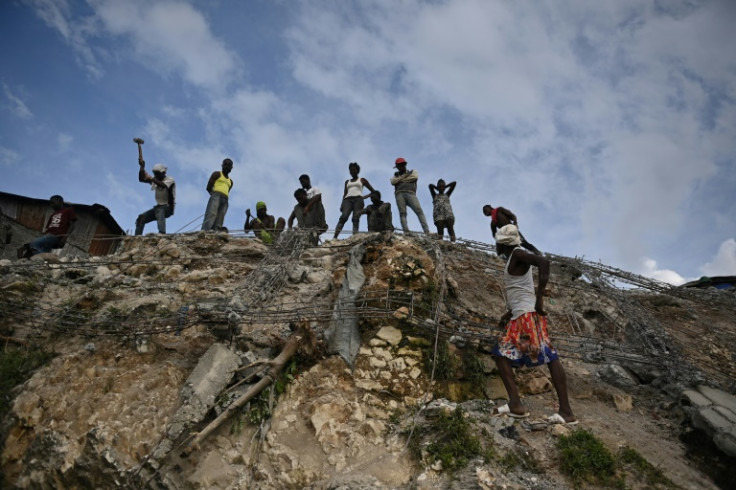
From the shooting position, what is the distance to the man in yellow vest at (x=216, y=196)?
9438 mm

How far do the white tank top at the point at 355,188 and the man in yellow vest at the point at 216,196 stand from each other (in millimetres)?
2655

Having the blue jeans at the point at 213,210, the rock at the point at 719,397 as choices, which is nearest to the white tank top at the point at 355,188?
the blue jeans at the point at 213,210

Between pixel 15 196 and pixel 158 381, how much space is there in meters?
15.0

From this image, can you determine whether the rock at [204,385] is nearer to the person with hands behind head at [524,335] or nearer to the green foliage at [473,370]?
the green foliage at [473,370]

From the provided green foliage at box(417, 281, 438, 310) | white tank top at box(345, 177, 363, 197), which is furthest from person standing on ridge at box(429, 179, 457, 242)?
green foliage at box(417, 281, 438, 310)

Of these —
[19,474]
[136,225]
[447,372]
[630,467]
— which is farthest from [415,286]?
[136,225]

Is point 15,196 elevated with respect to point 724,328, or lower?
elevated

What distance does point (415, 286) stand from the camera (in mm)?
6051

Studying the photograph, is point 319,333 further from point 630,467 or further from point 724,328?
point 724,328

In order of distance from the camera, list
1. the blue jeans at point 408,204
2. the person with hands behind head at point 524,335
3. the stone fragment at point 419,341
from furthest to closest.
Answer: the blue jeans at point 408,204 < the stone fragment at point 419,341 < the person with hands behind head at point 524,335

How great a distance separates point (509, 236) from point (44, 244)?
895 cm

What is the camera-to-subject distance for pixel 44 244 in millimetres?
8602

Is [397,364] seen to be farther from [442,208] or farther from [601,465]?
[442,208]

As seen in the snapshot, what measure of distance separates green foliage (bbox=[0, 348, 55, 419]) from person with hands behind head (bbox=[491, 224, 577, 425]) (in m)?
5.86
